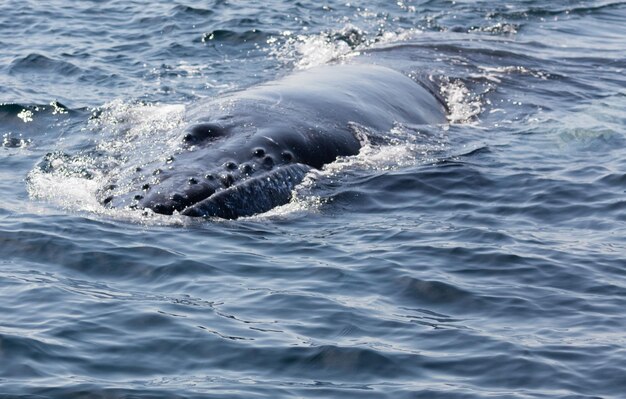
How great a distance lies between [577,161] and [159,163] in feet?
18.1

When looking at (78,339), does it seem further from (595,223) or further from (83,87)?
(83,87)

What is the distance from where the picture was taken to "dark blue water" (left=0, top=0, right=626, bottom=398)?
31.5ft

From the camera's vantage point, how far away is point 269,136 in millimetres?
14539

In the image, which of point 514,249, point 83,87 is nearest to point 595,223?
point 514,249

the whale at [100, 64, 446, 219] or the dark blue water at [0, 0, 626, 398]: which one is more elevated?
the whale at [100, 64, 446, 219]

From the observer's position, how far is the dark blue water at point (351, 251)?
378 inches

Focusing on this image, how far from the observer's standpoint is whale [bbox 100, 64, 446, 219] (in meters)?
13.3

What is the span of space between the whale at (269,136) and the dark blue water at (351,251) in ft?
0.79

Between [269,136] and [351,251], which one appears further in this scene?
[269,136]

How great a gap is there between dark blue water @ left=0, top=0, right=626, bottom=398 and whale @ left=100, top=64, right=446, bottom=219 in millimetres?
242

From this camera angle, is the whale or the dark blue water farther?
the whale

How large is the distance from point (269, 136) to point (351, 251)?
270 cm

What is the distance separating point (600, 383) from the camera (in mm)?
9359

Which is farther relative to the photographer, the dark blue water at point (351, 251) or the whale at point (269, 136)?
the whale at point (269, 136)
